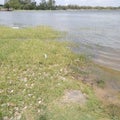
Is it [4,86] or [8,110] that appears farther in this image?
[4,86]

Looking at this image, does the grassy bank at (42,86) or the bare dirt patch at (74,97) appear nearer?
the grassy bank at (42,86)

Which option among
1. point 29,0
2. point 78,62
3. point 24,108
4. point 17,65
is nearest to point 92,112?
point 24,108

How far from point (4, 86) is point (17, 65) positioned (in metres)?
2.52

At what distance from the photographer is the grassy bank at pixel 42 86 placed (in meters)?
7.05

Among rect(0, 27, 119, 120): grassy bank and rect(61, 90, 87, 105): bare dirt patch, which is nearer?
rect(0, 27, 119, 120): grassy bank

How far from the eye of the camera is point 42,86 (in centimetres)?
868

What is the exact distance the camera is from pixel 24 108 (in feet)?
24.0

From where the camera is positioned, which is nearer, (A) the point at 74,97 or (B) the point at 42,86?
(A) the point at 74,97

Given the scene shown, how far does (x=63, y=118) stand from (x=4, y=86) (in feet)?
9.22

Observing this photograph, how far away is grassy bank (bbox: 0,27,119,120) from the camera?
7.05m

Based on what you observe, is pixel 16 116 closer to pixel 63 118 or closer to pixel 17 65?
A: pixel 63 118

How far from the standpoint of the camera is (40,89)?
8.45 meters

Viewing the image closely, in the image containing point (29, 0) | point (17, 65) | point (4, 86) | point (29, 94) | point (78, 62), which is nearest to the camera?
point (29, 94)

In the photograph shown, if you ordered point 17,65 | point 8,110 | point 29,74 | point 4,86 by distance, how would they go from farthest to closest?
point 17,65 → point 29,74 → point 4,86 → point 8,110
